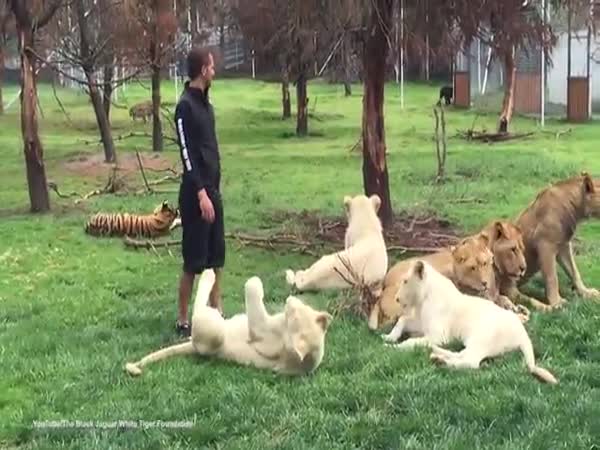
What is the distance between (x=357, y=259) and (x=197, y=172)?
1.60 m

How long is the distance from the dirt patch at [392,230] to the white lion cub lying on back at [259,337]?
4166 millimetres

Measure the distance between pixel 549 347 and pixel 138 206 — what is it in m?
9.15

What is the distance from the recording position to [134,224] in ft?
39.4

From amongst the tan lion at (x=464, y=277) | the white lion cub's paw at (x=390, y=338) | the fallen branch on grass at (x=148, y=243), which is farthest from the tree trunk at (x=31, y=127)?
the white lion cub's paw at (x=390, y=338)

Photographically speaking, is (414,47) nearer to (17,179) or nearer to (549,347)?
(549,347)

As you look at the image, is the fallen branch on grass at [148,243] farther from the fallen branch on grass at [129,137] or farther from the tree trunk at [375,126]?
the fallen branch on grass at [129,137]

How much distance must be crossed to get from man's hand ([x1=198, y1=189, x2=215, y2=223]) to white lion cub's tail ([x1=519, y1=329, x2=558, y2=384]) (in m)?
2.19

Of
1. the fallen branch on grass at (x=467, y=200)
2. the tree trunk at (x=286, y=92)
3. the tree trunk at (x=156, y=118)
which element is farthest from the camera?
the tree trunk at (x=286, y=92)

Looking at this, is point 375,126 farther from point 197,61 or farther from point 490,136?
point 490,136

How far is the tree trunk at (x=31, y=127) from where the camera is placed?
1395 centimetres

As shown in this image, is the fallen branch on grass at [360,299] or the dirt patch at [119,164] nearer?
the fallen branch on grass at [360,299]

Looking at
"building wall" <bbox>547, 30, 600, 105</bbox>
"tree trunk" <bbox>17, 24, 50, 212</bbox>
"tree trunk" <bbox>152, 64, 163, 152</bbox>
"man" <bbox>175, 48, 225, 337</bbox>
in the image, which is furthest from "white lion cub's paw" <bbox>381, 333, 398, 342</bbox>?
"building wall" <bbox>547, 30, 600, 105</bbox>

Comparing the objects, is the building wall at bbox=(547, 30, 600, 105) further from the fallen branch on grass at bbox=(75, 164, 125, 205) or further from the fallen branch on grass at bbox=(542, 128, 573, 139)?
the fallen branch on grass at bbox=(75, 164, 125, 205)

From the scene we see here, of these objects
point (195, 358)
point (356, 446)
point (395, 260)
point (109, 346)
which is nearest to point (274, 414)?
point (356, 446)
